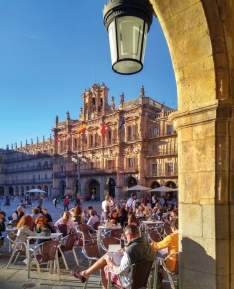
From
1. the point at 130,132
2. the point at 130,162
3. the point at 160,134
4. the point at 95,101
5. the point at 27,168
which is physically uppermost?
the point at 95,101

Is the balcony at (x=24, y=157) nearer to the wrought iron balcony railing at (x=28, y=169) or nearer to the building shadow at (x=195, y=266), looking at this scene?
the wrought iron balcony railing at (x=28, y=169)

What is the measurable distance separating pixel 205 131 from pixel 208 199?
633 mm

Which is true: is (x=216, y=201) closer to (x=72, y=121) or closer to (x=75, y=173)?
(x=75, y=173)

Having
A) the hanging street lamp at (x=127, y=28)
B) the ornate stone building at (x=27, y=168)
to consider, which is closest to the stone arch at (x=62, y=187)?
the ornate stone building at (x=27, y=168)

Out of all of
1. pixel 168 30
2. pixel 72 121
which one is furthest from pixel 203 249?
pixel 72 121

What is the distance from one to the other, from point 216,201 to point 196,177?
28 cm

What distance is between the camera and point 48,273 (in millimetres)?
4840

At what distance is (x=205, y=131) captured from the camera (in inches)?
98.7

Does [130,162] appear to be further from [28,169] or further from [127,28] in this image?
[28,169]

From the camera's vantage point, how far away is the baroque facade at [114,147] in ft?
97.3

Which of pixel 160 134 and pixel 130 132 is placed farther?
pixel 130 132

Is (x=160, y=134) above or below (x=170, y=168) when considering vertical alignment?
above

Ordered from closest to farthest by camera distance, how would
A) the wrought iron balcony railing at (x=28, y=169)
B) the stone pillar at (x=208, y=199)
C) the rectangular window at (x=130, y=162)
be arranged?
1. the stone pillar at (x=208, y=199)
2. the rectangular window at (x=130, y=162)
3. the wrought iron balcony railing at (x=28, y=169)

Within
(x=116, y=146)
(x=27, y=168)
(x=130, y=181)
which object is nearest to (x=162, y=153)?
(x=130, y=181)
